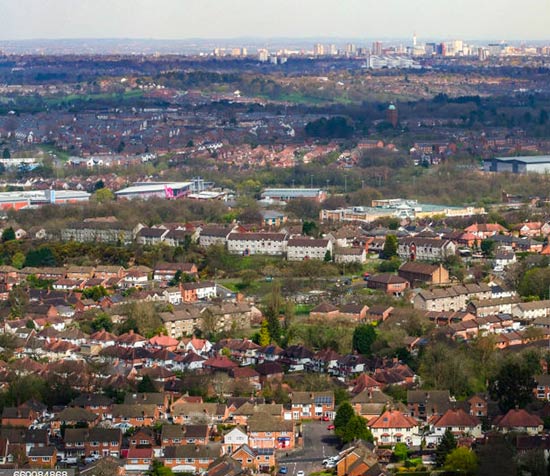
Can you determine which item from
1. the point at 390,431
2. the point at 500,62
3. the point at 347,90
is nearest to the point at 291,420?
the point at 390,431

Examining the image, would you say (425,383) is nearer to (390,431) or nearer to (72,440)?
(390,431)

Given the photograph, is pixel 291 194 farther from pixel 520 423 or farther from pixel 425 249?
pixel 520 423

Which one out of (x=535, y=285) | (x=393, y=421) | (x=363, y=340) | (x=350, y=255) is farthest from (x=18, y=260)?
(x=393, y=421)

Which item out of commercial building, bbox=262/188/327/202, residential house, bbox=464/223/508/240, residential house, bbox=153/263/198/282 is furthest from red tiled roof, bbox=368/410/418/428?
commercial building, bbox=262/188/327/202

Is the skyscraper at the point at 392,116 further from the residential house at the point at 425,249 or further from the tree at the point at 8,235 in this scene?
the residential house at the point at 425,249

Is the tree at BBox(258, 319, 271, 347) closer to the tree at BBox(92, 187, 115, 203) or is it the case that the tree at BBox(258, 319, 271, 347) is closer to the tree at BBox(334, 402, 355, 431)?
the tree at BBox(334, 402, 355, 431)
